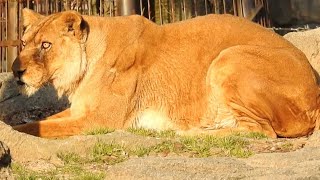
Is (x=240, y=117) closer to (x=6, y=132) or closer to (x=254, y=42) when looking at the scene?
(x=254, y=42)

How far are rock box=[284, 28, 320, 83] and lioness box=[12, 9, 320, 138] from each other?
247 cm

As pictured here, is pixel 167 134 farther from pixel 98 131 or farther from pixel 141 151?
pixel 141 151

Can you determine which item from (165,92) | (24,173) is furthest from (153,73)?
(24,173)

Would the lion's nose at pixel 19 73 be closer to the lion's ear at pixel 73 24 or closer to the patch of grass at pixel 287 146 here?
the lion's ear at pixel 73 24

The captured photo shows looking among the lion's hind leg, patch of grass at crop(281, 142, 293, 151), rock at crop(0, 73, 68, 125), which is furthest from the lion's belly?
rock at crop(0, 73, 68, 125)

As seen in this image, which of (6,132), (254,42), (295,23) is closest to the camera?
(6,132)

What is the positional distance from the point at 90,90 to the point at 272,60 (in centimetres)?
217

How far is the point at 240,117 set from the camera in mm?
7789

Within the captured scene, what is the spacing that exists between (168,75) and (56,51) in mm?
1426

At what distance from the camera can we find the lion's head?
7.57 metres

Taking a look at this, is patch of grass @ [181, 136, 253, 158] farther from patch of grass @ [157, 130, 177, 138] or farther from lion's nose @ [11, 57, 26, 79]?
lion's nose @ [11, 57, 26, 79]

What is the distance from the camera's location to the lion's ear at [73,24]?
302 inches

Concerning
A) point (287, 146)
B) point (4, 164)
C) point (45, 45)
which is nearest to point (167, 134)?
point (287, 146)

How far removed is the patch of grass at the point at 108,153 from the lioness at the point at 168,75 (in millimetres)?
1209
